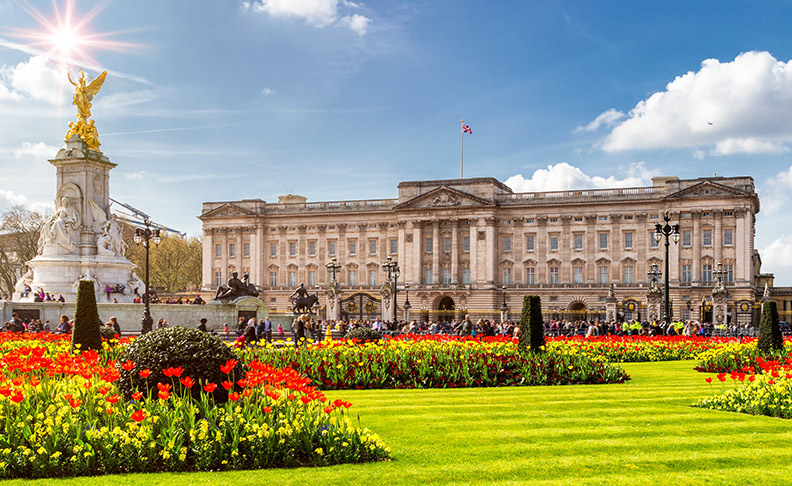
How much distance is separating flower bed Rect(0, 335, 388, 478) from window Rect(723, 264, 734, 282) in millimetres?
73228

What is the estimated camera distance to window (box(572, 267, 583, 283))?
82312mm

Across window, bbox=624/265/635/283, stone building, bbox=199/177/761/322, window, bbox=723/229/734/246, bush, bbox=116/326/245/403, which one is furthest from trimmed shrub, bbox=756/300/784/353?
window, bbox=624/265/635/283

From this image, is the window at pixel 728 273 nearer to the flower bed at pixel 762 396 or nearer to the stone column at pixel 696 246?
the stone column at pixel 696 246

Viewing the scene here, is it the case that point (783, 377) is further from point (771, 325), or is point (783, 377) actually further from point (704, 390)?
point (771, 325)

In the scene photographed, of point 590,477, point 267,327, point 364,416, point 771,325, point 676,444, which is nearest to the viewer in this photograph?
point 590,477

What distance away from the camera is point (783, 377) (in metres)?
13.7

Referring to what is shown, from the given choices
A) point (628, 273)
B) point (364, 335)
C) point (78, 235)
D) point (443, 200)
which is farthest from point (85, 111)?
point (628, 273)

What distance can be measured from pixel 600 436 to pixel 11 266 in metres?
71.1

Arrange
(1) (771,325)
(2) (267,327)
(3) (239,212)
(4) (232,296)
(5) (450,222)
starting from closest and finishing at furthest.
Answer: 1. (1) (771,325)
2. (2) (267,327)
3. (4) (232,296)
4. (5) (450,222)
5. (3) (239,212)

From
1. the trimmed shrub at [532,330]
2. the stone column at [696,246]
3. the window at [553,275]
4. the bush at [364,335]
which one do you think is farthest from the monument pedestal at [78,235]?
the stone column at [696,246]

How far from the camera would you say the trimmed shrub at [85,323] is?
16.7 meters

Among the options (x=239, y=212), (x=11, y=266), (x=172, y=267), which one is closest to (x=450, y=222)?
(x=239, y=212)

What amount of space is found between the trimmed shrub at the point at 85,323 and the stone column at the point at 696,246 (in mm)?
69803

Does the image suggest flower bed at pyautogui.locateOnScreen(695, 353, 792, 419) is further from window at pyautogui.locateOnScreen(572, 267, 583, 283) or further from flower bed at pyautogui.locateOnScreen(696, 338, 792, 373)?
window at pyautogui.locateOnScreen(572, 267, 583, 283)
